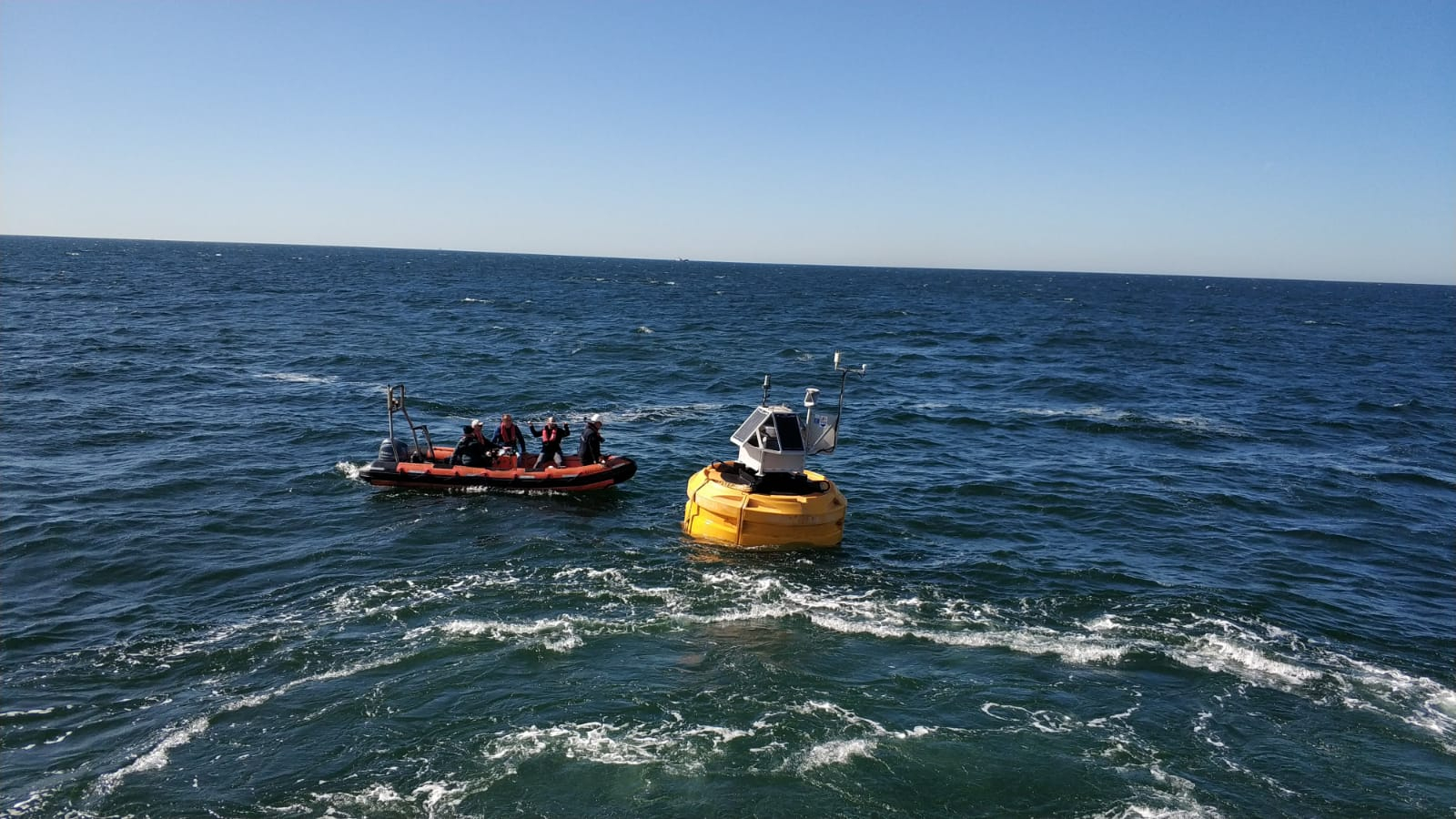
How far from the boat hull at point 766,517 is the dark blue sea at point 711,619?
512 millimetres

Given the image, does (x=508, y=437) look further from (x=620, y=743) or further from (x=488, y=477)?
(x=620, y=743)

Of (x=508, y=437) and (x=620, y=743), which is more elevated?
(x=508, y=437)

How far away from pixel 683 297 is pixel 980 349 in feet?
166

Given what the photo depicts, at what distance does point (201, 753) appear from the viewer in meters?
10.2

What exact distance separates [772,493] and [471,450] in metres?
8.04

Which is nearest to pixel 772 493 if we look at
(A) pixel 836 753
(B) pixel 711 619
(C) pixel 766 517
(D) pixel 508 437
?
(C) pixel 766 517

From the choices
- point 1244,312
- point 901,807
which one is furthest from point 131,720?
point 1244,312

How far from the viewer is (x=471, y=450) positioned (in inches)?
828

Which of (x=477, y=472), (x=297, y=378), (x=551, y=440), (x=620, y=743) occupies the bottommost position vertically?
(x=620, y=743)

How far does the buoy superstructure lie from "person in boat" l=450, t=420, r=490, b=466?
5879mm

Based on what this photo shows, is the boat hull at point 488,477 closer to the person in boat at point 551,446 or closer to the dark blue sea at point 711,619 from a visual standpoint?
the person in boat at point 551,446

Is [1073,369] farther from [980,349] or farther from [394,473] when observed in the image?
[394,473]

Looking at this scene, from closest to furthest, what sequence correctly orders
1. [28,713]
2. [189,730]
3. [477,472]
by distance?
[189,730], [28,713], [477,472]

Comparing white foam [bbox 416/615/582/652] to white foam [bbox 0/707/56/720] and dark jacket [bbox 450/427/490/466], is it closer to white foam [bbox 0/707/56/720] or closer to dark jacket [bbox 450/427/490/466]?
white foam [bbox 0/707/56/720]
